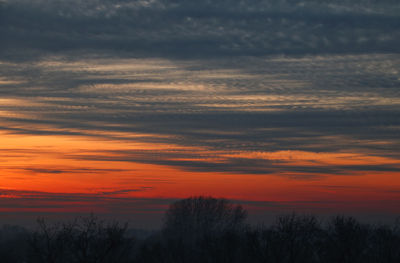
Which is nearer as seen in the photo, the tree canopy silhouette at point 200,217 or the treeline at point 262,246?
the treeline at point 262,246

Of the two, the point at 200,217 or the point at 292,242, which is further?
the point at 200,217

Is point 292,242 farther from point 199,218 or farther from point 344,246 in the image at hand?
point 199,218

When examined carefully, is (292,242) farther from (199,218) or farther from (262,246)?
(199,218)

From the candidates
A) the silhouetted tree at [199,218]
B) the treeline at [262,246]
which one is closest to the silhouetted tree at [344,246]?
the treeline at [262,246]

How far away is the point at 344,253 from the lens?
70438 mm

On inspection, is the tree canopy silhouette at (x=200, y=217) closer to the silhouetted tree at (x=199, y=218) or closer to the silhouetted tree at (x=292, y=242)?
the silhouetted tree at (x=199, y=218)

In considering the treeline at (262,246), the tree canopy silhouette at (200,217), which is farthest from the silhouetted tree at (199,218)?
the treeline at (262,246)

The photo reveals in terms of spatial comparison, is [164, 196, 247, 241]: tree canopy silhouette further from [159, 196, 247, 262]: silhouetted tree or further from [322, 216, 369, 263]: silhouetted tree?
[322, 216, 369, 263]: silhouetted tree

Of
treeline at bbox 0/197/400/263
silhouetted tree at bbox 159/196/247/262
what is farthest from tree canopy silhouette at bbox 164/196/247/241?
treeline at bbox 0/197/400/263

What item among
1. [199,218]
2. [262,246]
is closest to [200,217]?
[199,218]

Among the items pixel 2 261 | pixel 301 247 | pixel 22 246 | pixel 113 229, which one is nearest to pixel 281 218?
pixel 301 247

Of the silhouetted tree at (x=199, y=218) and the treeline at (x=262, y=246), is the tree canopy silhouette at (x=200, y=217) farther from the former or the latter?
the treeline at (x=262, y=246)

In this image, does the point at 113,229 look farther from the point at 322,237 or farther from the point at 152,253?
the point at 322,237

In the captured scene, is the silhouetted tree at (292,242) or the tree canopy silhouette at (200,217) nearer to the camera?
the silhouetted tree at (292,242)
